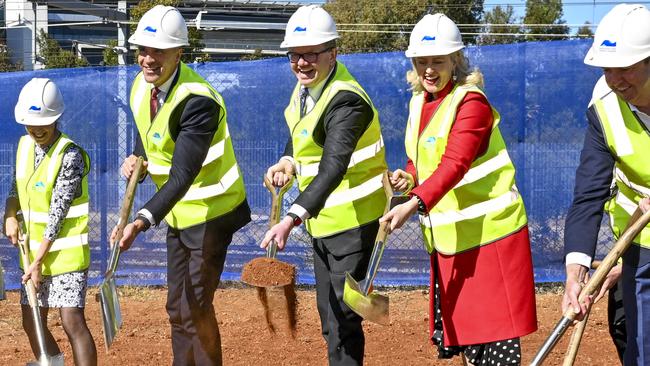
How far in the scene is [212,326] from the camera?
5.77 metres

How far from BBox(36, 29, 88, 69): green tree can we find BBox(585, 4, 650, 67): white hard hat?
21467 millimetres

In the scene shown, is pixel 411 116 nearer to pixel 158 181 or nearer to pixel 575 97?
pixel 158 181

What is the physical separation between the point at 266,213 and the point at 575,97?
2759 mm

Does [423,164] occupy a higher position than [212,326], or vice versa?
[423,164]

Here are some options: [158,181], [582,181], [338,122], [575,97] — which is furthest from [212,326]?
[575,97]

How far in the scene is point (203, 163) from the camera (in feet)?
18.3

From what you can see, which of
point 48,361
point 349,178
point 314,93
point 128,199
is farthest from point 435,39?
point 48,361

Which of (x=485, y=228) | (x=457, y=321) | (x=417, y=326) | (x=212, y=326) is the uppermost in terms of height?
(x=485, y=228)

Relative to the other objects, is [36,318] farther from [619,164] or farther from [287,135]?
[287,135]

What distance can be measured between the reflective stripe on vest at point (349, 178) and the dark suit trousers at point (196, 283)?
1.87ft

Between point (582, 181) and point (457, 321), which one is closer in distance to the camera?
point (582, 181)

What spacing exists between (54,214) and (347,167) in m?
1.75

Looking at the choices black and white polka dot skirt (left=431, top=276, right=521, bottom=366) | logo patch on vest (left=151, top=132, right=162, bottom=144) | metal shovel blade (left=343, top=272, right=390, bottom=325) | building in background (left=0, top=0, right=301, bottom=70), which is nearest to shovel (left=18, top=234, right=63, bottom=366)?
logo patch on vest (left=151, top=132, right=162, bottom=144)

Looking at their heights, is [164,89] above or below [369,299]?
above
